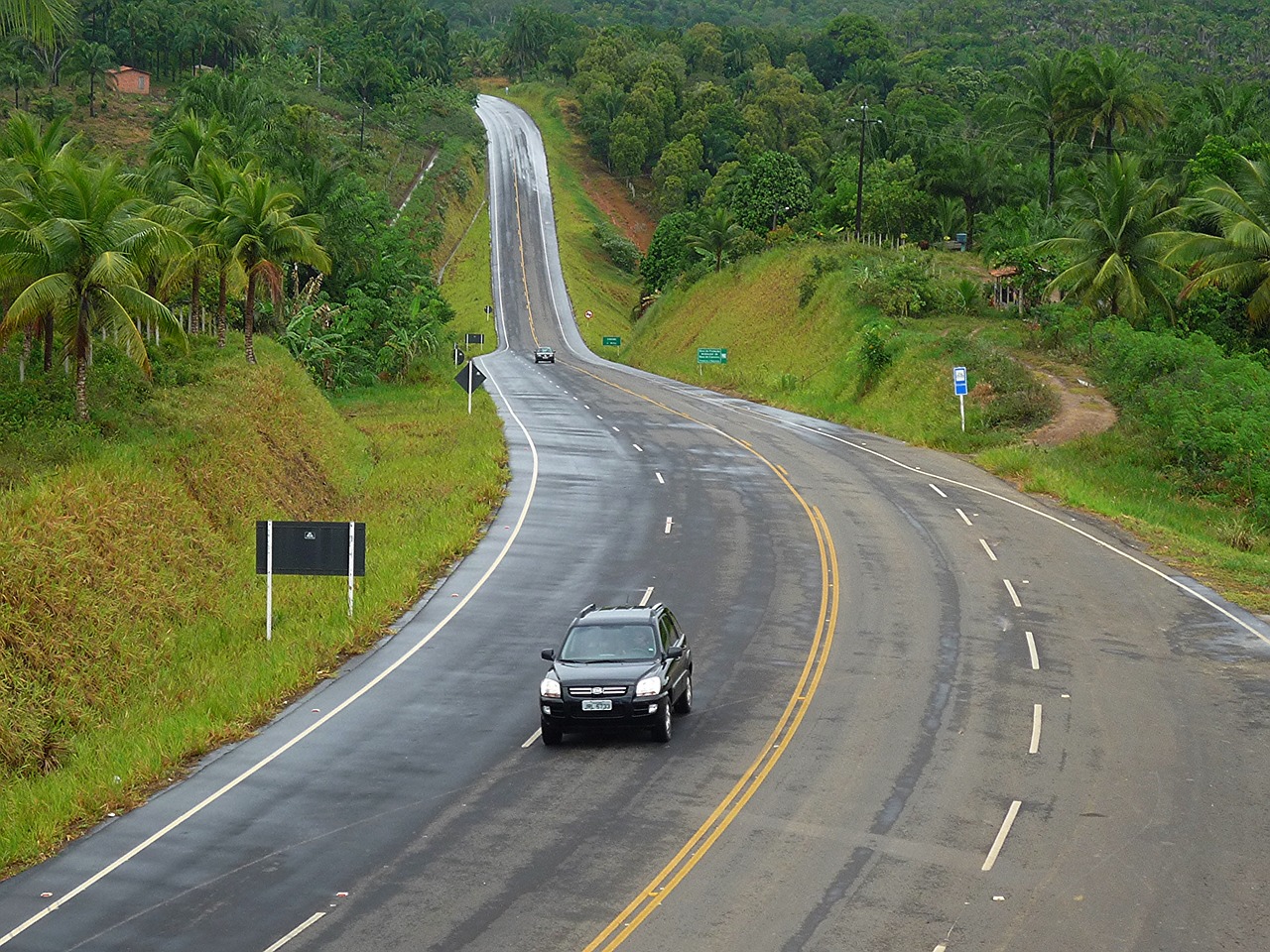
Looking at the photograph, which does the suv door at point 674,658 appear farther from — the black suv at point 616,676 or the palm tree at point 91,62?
the palm tree at point 91,62

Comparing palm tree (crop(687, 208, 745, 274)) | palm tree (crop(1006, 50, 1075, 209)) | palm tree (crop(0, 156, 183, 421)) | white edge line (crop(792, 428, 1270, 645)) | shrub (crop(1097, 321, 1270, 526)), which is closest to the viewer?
white edge line (crop(792, 428, 1270, 645))

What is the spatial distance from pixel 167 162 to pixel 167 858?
152ft

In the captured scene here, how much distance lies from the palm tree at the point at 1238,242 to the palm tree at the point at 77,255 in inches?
1550

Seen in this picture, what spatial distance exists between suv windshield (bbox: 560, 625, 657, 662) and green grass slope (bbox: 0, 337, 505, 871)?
5026mm

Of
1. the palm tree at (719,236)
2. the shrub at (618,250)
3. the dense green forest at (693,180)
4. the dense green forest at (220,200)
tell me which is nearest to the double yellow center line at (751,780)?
the dense green forest at (693,180)

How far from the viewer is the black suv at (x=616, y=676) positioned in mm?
19594

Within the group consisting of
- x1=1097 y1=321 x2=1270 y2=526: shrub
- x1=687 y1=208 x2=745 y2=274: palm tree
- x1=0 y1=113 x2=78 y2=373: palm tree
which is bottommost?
x1=1097 y1=321 x2=1270 y2=526: shrub

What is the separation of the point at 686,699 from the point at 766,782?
3291 millimetres

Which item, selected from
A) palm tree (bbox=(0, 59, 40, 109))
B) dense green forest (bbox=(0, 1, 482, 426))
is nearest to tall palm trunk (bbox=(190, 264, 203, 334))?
dense green forest (bbox=(0, 1, 482, 426))

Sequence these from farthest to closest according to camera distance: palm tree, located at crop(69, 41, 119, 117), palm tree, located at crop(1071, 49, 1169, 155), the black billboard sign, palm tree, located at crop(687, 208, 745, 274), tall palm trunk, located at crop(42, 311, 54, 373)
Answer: palm tree, located at crop(69, 41, 119, 117)
palm tree, located at crop(687, 208, 745, 274)
palm tree, located at crop(1071, 49, 1169, 155)
tall palm trunk, located at crop(42, 311, 54, 373)
the black billboard sign

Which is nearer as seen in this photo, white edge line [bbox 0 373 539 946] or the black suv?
white edge line [bbox 0 373 539 946]

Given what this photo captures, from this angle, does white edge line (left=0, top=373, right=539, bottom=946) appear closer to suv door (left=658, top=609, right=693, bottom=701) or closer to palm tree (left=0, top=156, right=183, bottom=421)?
suv door (left=658, top=609, right=693, bottom=701)

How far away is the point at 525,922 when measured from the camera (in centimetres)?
1400

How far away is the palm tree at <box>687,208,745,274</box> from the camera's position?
340 feet
